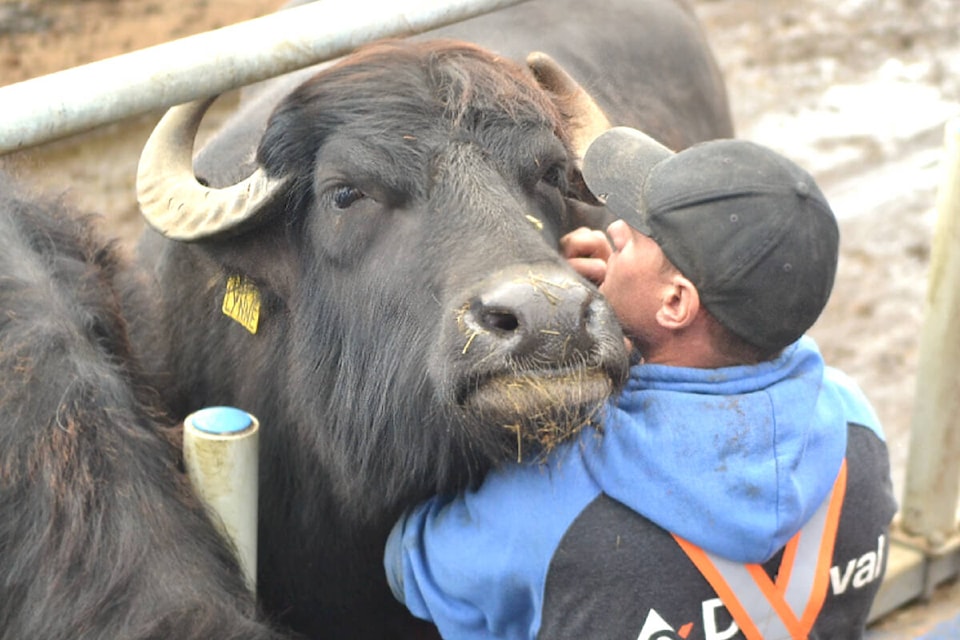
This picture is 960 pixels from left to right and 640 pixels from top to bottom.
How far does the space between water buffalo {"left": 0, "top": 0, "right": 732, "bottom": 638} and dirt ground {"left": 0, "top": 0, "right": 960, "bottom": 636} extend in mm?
3040

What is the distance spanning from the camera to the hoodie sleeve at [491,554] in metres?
2.81

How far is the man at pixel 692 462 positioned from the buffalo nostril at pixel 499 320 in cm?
29

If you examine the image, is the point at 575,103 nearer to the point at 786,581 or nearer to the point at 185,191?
the point at 185,191

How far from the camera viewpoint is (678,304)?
2852 mm

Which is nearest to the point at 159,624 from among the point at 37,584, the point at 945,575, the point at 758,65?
the point at 37,584

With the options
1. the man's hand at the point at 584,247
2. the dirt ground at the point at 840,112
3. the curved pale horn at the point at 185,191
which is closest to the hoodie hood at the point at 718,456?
the man's hand at the point at 584,247

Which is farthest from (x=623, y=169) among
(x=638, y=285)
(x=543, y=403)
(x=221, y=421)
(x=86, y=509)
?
(x=86, y=509)

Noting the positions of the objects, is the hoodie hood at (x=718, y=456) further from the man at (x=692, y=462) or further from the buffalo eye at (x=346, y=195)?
the buffalo eye at (x=346, y=195)

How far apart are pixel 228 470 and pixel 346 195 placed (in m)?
0.66

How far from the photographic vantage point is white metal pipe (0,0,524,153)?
8.77 feet

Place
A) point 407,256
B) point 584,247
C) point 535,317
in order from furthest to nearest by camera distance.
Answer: point 584,247 → point 407,256 → point 535,317

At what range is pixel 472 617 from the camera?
2.95 m

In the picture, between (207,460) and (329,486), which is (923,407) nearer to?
(329,486)

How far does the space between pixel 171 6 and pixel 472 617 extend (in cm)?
705
